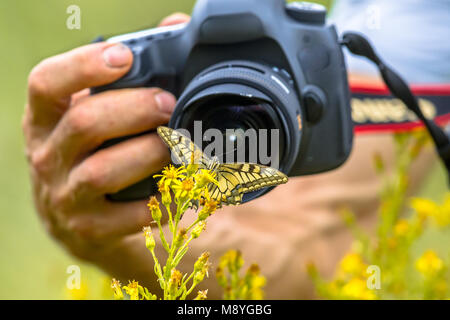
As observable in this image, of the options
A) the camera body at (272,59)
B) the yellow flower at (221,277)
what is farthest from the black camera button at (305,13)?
the yellow flower at (221,277)

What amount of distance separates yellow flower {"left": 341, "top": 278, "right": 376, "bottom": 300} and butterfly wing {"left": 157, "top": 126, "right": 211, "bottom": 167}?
0.65ft

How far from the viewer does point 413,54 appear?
82cm

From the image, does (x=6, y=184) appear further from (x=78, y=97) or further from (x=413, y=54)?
(x=413, y=54)

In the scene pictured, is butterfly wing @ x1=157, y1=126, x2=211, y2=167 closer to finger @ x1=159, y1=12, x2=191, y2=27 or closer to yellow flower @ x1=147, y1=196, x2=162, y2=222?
yellow flower @ x1=147, y1=196, x2=162, y2=222

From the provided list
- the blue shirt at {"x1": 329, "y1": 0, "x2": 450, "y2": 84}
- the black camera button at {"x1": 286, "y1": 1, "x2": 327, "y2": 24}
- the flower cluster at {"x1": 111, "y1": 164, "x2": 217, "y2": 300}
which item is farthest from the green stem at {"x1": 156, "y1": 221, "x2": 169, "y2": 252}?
the blue shirt at {"x1": 329, "y1": 0, "x2": 450, "y2": 84}

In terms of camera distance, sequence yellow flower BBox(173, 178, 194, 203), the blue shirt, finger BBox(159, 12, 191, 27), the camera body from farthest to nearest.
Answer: the blue shirt
finger BBox(159, 12, 191, 27)
the camera body
yellow flower BBox(173, 178, 194, 203)

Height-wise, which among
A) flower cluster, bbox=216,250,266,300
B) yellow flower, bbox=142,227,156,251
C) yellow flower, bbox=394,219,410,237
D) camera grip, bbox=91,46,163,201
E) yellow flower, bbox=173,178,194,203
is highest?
camera grip, bbox=91,46,163,201

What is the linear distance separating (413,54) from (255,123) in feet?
1.99

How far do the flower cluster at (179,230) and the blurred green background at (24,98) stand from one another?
154 millimetres

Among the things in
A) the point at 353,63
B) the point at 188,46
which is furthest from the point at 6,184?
the point at 353,63

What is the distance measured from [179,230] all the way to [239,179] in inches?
1.6

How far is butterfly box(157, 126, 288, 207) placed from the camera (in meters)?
0.24

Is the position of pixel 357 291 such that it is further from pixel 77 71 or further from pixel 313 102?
pixel 77 71

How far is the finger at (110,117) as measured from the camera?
1.25 ft
